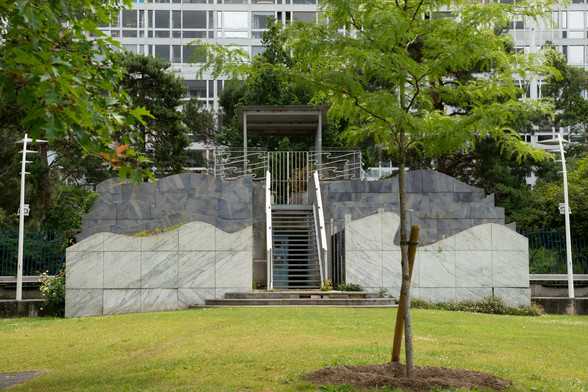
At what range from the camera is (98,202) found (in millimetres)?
23031

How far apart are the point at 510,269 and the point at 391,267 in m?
3.47

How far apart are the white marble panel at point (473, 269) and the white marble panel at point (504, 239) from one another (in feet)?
1.30

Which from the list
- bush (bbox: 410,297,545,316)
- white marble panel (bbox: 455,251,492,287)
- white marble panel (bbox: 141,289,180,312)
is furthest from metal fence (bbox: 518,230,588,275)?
white marble panel (bbox: 141,289,180,312)

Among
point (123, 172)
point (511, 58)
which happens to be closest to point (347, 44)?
point (511, 58)

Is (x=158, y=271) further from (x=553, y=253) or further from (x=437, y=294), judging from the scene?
(x=553, y=253)

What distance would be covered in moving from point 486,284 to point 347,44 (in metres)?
12.1

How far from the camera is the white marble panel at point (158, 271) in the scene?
17734mm

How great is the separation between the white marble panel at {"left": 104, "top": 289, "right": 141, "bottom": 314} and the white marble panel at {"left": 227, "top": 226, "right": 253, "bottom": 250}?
2.97 metres

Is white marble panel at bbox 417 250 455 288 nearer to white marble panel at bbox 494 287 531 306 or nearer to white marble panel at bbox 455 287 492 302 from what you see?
white marble panel at bbox 455 287 492 302

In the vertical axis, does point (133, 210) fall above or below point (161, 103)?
below

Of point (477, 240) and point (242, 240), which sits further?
point (477, 240)

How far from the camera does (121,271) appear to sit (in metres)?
17.6

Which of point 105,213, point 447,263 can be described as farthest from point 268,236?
point 105,213

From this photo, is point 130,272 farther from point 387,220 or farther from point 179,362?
point 179,362
